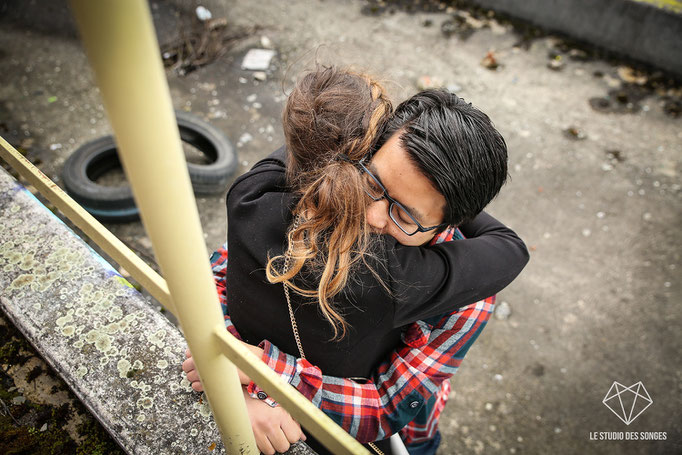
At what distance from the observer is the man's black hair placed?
1.15 meters

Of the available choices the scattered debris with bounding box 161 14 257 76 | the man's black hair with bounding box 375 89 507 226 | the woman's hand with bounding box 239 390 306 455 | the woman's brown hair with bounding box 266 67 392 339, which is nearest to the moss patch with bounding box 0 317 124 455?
the woman's hand with bounding box 239 390 306 455

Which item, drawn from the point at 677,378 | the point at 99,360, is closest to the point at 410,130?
the point at 99,360

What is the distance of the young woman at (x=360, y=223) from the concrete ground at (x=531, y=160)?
56cm

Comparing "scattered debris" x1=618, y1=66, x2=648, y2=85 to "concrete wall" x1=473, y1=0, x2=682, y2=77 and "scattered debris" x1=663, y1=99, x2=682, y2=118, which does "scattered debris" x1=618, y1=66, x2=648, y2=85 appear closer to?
"concrete wall" x1=473, y1=0, x2=682, y2=77

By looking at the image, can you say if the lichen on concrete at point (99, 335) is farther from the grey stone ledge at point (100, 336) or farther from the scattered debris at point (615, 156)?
the scattered debris at point (615, 156)

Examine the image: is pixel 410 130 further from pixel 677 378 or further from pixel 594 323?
pixel 677 378

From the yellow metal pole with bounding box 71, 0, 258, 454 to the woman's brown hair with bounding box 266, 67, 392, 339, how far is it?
1.35 ft

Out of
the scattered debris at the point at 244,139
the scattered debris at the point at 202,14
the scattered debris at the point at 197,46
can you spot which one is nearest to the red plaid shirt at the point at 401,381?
the scattered debris at the point at 244,139

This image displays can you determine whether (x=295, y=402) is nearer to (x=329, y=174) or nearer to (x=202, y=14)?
(x=329, y=174)

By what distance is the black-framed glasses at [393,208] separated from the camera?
1221 mm

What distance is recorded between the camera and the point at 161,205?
0.56 meters

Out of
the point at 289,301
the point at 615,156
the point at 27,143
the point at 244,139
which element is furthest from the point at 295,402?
the point at 615,156

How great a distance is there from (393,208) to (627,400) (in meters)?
2.46

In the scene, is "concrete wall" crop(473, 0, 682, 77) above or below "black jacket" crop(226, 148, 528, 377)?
below
